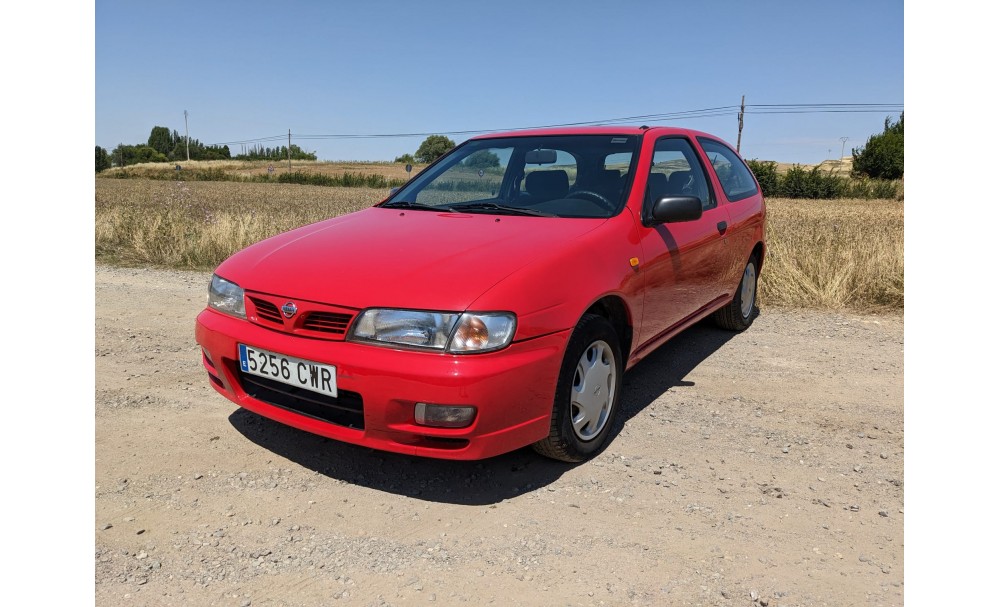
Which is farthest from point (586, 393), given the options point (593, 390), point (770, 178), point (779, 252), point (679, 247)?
point (770, 178)

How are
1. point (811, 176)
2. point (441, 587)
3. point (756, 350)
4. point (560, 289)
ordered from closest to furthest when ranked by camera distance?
point (441, 587), point (560, 289), point (756, 350), point (811, 176)

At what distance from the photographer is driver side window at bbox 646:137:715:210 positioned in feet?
12.9

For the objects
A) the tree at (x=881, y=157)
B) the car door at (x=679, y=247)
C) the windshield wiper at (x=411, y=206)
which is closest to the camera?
the car door at (x=679, y=247)

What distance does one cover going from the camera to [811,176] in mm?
37500

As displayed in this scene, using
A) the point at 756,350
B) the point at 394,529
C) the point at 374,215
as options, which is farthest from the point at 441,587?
the point at 756,350

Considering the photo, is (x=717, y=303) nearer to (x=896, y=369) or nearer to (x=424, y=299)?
(x=896, y=369)

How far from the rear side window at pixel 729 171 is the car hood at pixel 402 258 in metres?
2.00

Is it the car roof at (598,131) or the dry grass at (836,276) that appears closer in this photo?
the car roof at (598,131)

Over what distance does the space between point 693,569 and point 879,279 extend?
543 centimetres

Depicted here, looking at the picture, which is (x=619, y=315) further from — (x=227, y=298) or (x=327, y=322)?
(x=227, y=298)

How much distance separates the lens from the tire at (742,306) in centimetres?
536

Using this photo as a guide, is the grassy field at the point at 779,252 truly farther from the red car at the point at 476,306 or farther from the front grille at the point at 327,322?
A: the front grille at the point at 327,322

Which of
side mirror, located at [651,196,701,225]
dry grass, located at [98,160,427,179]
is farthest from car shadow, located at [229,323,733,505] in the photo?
dry grass, located at [98,160,427,179]

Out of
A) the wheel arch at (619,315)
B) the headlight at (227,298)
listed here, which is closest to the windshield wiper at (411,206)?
the wheel arch at (619,315)
